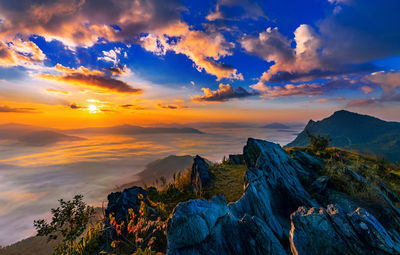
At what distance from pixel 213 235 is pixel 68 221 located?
9.50 meters

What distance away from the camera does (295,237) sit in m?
5.12

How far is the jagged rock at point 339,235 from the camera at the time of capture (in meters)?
4.81

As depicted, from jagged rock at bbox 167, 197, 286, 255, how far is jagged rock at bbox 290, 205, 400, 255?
0.78 m

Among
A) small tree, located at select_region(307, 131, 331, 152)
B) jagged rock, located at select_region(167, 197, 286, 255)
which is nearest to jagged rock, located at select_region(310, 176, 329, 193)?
jagged rock, located at select_region(167, 197, 286, 255)

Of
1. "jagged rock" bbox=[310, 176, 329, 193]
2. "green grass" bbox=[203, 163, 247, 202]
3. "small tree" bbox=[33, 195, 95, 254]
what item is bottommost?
"small tree" bbox=[33, 195, 95, 254]

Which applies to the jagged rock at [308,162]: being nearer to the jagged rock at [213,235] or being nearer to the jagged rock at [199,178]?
the jagged rock at [199,178]

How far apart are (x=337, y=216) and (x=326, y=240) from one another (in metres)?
0.94

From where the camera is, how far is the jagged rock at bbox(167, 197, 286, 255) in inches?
→ 199

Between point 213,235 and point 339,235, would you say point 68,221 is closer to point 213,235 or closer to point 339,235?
point 213,235

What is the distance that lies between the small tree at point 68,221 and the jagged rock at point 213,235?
7.44m

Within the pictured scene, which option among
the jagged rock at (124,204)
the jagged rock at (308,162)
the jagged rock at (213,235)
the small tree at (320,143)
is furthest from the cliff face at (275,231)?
the small tree at (320,143)

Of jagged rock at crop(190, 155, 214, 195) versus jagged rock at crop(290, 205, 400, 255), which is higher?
jagged rock at crop(290, 205, 400, 255)

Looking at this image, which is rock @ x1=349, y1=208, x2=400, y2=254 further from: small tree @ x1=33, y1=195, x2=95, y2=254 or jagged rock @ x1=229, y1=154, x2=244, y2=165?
jagged rock @ x1=229, y1=154, x2=244, y2=165

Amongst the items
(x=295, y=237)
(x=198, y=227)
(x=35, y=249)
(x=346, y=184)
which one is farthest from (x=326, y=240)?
(x=35, y=249)
